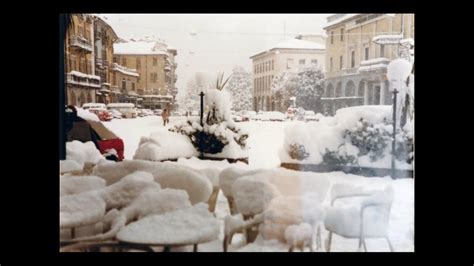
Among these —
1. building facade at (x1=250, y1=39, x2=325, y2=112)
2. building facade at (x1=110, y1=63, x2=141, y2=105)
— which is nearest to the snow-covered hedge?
building facade at (x1=250, y1=39, x2=325, y2=112)

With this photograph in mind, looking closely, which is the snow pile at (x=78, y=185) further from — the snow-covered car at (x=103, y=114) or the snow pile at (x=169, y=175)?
the snow-covered car at (x=103, y=114)

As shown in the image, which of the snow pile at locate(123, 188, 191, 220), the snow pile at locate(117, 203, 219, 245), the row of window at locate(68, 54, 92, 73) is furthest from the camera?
the row of window at locate(68, 54, 92, 73)

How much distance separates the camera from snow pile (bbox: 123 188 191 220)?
4730 mm

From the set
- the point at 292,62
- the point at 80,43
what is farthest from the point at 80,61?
the point at 292,62

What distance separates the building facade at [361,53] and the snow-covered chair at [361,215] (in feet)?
2.43

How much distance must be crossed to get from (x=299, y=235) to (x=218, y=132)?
3.79 feet

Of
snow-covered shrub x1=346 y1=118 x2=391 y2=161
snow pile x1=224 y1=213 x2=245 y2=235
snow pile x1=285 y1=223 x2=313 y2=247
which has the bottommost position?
snow pile x1=285 y1=223 x2=313 y2=247

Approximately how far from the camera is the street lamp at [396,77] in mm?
4836

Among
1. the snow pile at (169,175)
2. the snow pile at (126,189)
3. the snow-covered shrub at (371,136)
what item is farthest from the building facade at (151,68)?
the snow-covered shrub at (371,136)

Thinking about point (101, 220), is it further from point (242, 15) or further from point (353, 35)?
point (353, 35)

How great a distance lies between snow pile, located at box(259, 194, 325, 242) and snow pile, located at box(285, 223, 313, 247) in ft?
0.11

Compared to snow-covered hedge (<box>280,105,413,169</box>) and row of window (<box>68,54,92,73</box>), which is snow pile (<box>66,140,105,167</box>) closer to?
row of window (<box>68,54,92,73</box>)

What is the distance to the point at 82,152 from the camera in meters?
4.90
